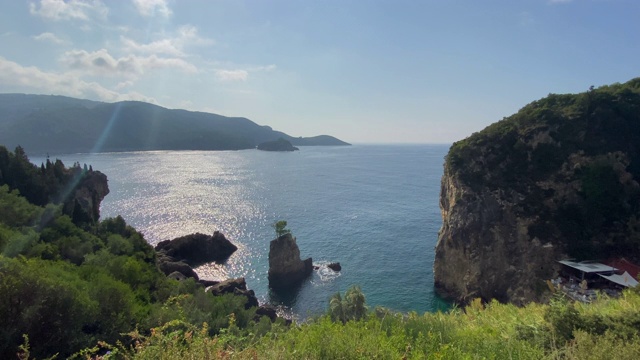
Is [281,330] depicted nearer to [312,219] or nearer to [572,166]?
[572,166]

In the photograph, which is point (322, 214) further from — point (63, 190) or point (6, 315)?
point (6, 315)

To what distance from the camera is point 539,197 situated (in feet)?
115

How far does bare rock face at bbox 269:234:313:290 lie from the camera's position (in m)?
41.8

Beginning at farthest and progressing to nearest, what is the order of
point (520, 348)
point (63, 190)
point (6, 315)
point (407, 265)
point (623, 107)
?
point (63, 190) < point (407, 265) < point (623, 107) < point (6, 315) < point (520, 348)

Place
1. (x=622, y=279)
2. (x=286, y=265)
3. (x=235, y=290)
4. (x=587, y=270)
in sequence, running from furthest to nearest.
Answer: (x=286, y=265) → (x=235, y=290) → (x=587, y=270) → (x=622, y=279)

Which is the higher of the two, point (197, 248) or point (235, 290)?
point (235, 290)

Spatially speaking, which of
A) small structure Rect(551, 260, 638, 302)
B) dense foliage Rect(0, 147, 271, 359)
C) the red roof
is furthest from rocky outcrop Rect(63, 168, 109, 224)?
the red roof

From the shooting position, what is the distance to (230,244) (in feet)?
170

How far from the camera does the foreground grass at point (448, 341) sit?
4449 millimetres

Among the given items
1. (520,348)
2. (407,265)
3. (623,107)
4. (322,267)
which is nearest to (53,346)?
(520,348)

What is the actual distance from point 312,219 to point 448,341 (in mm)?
58872

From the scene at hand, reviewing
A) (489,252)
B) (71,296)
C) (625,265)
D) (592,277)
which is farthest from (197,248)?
(625,265)

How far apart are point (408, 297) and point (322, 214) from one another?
109ft

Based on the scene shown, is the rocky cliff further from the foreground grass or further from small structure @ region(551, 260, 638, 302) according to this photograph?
the foreground grass
